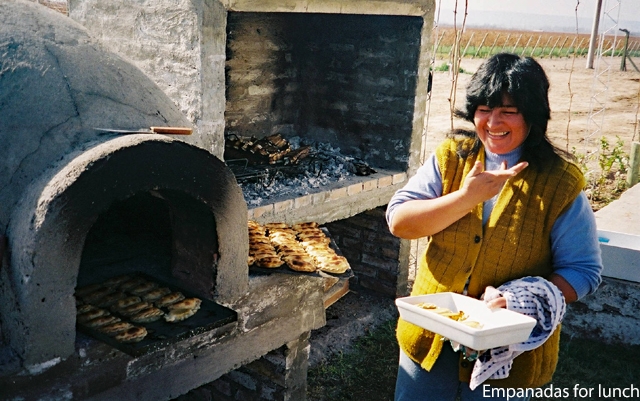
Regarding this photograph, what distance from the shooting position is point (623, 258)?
15.7 ft

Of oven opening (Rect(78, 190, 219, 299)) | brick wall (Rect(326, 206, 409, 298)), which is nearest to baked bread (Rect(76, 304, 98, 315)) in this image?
oven opening (Rect(78, 190, 219, 299))

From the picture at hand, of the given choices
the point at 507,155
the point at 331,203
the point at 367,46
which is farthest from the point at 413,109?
the point at 507,155

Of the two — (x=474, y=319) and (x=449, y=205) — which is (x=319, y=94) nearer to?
(x=449, y=205)

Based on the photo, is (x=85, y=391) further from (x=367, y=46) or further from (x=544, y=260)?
(x=367, y=46)

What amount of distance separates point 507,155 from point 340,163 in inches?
124

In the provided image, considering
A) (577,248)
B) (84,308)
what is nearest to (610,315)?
(577,248)

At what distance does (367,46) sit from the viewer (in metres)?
5.66

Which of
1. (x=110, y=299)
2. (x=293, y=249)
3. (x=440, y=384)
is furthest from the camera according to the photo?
(x=293, y=249)

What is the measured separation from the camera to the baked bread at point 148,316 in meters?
2.71

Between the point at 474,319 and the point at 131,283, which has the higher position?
the point at 474,319

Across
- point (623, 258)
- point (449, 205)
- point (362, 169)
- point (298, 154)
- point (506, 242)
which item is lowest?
point (623, 258)

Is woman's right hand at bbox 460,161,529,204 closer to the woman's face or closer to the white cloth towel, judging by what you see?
the woman's face

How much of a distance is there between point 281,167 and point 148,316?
2.51 meters

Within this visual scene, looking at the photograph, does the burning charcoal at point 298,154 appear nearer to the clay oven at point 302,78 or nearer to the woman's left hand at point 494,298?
the clay oven at point 302,78
